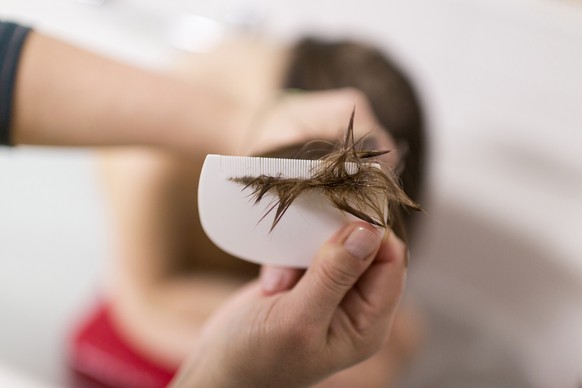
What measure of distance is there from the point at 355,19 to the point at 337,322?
88 centimetres

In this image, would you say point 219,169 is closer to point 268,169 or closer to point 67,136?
point 268,169

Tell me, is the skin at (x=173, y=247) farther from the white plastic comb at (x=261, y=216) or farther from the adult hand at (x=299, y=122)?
the white plastic comb at (x=261, y=216)

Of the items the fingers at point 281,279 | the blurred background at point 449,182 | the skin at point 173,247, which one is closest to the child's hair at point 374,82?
the skin at point 173,247

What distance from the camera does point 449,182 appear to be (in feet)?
3.70

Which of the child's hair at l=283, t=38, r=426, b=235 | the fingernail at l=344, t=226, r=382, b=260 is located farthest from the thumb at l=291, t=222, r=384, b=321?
the child's hair at l=283, t=38, r=426, b=235

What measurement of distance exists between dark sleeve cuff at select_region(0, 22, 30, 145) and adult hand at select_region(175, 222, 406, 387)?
27cm

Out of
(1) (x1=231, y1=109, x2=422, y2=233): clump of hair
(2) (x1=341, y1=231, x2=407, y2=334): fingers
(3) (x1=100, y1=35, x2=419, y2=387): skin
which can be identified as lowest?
(3) (x1=100, y1=35, x2=419, y2=387): skin

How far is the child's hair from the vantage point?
0.79 meters

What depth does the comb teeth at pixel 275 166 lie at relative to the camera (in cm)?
27

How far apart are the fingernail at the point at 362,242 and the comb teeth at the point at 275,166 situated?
0.05m

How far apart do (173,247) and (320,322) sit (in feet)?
2.02

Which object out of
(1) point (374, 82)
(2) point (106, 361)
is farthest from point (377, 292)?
(2) point (106, 361)

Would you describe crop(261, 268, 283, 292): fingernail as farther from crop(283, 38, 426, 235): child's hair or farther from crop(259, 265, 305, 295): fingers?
crop(283, 38, 426, 235): child's hair

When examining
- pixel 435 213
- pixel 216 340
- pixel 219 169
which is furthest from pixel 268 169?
pixel 435 213
